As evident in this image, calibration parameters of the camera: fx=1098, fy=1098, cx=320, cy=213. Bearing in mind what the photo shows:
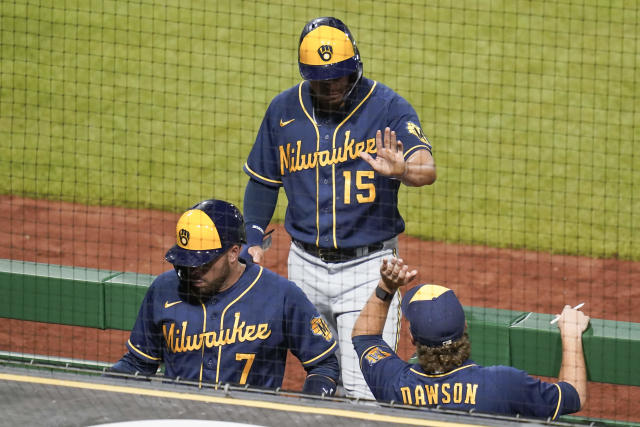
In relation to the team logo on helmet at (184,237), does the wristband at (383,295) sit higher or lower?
lower

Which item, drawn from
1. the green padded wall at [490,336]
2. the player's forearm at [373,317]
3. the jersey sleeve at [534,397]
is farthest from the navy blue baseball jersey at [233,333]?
the green padded wall at [490,336]

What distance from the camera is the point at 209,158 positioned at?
400 inches

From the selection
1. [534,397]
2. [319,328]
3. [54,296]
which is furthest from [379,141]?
[54,296]

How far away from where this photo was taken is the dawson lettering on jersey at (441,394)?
3.99 m

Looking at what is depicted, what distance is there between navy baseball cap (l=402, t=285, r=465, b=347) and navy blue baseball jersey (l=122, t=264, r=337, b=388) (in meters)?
0.62

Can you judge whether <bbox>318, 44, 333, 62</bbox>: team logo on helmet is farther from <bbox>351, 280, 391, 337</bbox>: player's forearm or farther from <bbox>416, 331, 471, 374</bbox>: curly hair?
<bbox>416, 331, 471, 374</bbox>: curly hair

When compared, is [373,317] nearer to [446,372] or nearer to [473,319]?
[446,372]

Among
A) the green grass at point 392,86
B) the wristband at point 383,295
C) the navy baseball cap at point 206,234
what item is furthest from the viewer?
the green grass at point 392,86

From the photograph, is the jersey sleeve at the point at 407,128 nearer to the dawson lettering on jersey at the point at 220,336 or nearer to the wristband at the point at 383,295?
the wristband at the point at 383,295

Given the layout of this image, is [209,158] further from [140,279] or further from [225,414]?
[225,414]

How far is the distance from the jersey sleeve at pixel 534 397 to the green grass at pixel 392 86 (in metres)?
5.05

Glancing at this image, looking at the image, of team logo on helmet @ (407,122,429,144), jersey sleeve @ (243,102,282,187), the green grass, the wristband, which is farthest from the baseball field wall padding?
the green grass

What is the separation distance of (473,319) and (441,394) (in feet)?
5.63

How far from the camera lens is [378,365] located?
4.25 metres
